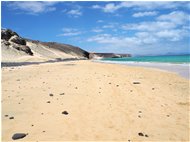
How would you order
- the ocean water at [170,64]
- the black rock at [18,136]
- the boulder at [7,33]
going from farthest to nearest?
the boulder at [7,33]
the ocean water at [170,64]
the black rock at [18,136]

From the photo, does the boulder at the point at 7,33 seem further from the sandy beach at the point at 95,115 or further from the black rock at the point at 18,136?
the black rock at the point at 18,136

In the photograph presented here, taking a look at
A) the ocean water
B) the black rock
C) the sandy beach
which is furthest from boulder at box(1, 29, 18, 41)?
the black rock

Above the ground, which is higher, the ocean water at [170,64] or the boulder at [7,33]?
the boulder at [7,33]

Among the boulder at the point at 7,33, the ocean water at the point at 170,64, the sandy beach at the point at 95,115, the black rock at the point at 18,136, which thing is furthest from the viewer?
the boulder at the point at 7,33

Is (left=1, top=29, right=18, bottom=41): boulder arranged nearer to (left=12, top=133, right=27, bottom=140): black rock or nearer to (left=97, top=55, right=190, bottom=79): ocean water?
(left=97, top=55, right=190, bottom=79): ocean water

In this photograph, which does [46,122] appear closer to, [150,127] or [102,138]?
[102,138]

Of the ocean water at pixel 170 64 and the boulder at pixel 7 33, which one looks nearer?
the ocean water at pixel 170 64

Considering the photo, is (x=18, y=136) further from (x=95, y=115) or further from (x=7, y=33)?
(x=7, y=33)

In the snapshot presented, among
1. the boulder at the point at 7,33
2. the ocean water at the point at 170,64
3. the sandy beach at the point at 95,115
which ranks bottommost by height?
the ocean water at the point at 170,64

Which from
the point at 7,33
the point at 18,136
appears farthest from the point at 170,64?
the point at 7,33

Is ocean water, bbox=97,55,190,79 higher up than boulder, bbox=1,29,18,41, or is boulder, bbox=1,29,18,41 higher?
boulder, bbox=1,29,18,41

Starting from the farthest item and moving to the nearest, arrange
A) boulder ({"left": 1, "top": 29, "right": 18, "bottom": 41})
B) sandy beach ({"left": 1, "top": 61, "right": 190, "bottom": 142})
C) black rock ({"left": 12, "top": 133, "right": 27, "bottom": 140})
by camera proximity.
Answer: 1. boulder ({"left": 1, "top": 29, "right": 18, "bottom": 41})
2. sandy beach ({"left": 1, "top": 61, "right": 190, "bottom": 142})
3. black rock ({"left": 12, "top": 133, "right": 27, "bottom": 140})

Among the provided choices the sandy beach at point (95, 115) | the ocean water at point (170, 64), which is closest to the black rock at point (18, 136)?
the sandy beach at point (95, 115)

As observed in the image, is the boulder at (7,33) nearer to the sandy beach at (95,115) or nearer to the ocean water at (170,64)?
the ocean water at (170,64)
